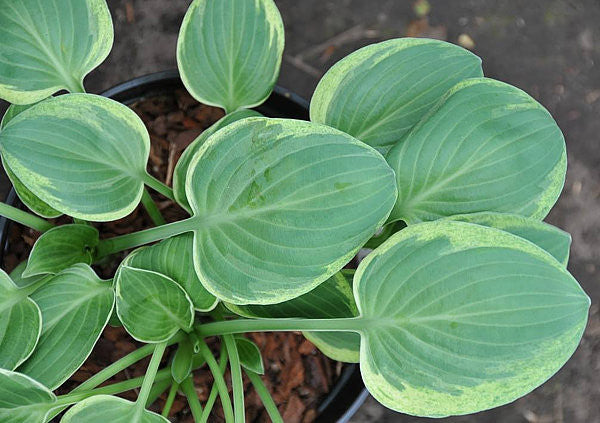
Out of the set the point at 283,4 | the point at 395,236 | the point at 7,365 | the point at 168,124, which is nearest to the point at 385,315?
the point at 395,236

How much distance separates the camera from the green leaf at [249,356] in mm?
720

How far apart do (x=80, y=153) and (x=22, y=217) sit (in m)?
0.14

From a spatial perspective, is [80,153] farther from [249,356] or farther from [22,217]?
[249,356]

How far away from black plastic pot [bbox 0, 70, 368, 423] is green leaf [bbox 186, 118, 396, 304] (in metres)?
0.30

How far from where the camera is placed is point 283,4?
46.2 inches

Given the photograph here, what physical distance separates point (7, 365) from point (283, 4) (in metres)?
0.83

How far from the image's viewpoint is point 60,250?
2.26 ft

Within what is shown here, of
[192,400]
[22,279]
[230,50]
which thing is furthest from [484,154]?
[22,279]

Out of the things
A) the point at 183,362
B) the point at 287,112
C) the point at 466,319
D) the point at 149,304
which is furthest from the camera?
the point at 287,112

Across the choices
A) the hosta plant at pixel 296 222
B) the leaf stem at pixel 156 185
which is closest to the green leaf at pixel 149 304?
the hosta plant at pixel 296 222

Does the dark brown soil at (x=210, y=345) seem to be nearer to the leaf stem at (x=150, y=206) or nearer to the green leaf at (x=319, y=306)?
the leaf stem at (x=150, y=206)

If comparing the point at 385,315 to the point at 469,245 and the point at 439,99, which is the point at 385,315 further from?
the point at 439,99

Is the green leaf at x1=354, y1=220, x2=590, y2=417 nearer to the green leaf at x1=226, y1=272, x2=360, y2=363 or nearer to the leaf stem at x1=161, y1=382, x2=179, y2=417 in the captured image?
the green leaf at x1=226, y1=272, x2=360, y2=363

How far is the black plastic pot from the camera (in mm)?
808
